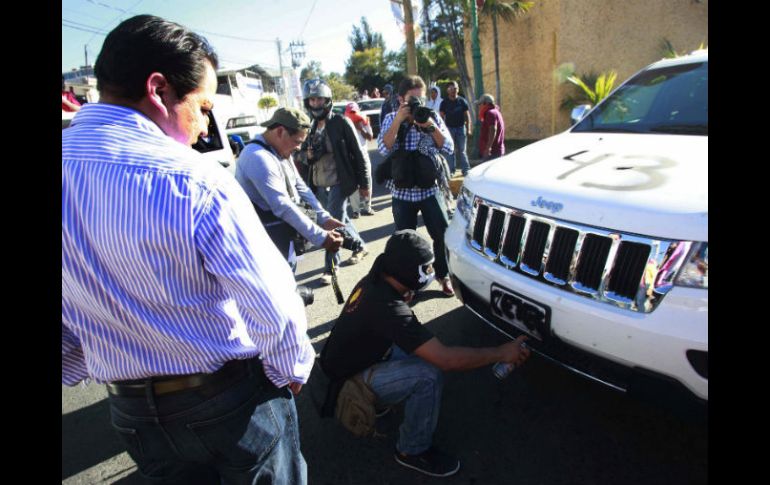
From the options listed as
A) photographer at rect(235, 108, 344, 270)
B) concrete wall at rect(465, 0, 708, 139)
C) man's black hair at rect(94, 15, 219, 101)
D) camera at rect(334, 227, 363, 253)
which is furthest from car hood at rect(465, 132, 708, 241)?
concrete wall at rect(465, 0, 708, 139)

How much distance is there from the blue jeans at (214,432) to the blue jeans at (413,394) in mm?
850

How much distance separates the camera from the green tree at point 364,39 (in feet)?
192

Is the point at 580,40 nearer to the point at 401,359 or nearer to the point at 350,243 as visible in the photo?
the point at 350,243

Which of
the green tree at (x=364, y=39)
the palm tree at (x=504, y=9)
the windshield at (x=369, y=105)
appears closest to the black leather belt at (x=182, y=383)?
the palm tree at (x=504, y=9)

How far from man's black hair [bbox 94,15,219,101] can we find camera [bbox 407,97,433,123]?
2.45 meters

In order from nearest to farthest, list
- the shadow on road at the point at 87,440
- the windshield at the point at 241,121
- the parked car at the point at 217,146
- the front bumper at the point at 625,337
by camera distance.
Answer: the front bumper at the point at 625,337, the shadow on road at the point at 87,440, the parked car at the point at 217,146, the windshield at the point at 241,121

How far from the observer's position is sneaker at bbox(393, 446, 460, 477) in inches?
82.1

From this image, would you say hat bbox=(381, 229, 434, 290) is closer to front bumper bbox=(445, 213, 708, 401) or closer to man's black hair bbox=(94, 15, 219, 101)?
front bumper bbox=(445, 213, 708, 401)

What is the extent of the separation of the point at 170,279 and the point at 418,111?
272 centimetres

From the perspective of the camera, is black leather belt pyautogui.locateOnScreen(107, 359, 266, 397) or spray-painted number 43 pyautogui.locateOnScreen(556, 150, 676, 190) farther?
spray-painted number 43 pyautogui.locateOnScreen(556, 150, 676, 190)

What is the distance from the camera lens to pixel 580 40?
1220cm

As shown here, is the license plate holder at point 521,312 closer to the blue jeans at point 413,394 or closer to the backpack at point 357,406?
the blue jeans at point 413,394
